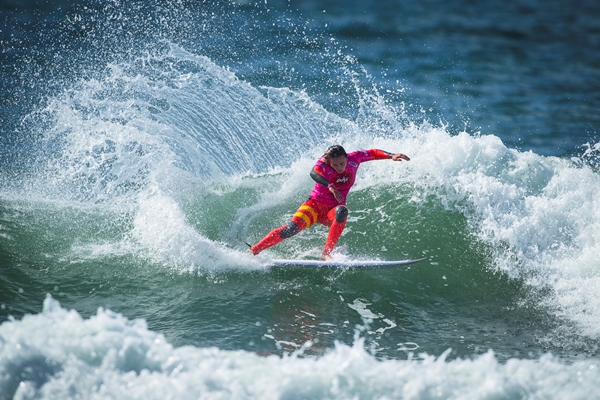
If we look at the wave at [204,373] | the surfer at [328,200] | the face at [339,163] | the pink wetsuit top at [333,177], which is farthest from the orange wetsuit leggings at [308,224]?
the wave at [204,373]

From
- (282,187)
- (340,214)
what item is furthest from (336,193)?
(282,187)

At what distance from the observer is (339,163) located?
337 inches

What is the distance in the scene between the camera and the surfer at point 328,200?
8375 millimetres

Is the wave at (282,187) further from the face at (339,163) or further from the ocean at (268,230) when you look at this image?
the face at (339,163)

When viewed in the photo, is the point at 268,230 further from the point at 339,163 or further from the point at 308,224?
the point at 339,163

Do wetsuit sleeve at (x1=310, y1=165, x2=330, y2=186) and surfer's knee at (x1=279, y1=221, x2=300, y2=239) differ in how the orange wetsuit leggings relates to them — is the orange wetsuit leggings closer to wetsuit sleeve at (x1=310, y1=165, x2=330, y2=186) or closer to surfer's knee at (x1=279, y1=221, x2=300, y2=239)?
surfer's knee at (x1=279, y1=221, x2=300, y2=239)

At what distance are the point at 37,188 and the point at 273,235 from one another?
4.45m

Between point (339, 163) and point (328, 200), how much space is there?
0.56 meters

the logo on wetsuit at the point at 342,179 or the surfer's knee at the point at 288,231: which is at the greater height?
the logo on wetsuit at the point at 342,179

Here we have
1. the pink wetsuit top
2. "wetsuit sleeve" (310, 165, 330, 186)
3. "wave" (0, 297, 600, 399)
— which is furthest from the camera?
the pink wetsuit top

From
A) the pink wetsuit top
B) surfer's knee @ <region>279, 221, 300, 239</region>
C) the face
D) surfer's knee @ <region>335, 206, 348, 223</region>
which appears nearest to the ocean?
surfer's knee @ <region>279, 221, 300, 239</region>

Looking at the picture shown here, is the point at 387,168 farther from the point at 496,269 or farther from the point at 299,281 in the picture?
the point at 299,281

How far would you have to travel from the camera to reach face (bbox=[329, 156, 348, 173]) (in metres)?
8.54

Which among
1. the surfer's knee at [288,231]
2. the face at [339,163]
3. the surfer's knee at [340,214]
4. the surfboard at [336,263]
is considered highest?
the face at [339,163]
